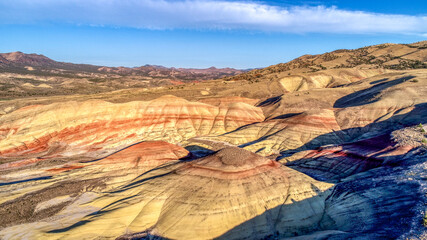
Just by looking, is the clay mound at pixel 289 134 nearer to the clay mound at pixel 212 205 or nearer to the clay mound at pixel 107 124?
the clay mound at pixel 107 124

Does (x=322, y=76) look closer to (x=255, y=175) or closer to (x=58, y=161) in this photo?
(x=255, y=175)

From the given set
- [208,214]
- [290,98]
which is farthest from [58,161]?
[290,98]

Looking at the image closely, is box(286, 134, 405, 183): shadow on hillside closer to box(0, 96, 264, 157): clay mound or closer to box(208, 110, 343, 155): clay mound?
box(208, 110, 343, 155): clay mound

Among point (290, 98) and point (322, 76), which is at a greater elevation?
point (322, 76)

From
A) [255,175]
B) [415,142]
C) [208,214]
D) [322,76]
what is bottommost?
[208,214]

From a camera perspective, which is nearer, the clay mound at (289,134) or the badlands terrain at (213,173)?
the badlands terrain at (213,173)

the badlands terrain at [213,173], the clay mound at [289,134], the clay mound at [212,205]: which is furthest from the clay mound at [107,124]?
the clay mound at [212,205]

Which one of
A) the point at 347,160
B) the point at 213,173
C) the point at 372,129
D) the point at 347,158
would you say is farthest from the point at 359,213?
the point at 372,129
